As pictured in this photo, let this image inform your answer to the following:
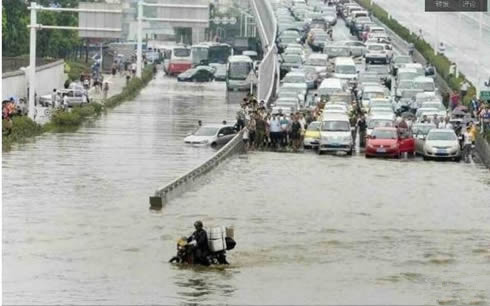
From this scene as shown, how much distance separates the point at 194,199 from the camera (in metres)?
44.1

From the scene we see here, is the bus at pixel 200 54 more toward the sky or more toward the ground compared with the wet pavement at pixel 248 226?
more toward the ground

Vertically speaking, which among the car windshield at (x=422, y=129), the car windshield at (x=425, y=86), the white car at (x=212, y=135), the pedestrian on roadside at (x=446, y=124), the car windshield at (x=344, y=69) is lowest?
the white car at (x=212, y=135)

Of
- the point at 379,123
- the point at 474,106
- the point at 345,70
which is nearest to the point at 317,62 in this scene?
the point at 345,70

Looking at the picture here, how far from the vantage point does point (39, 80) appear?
86.6 meters

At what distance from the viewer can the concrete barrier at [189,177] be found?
1649 inches

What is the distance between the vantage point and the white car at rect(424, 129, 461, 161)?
5659 cm

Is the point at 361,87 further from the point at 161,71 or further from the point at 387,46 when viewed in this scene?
the point at 161,71

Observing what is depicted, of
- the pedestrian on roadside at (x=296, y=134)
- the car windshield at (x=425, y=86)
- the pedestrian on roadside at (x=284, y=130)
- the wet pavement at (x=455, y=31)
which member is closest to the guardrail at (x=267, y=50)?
the car windshield at (x=425, y=86)

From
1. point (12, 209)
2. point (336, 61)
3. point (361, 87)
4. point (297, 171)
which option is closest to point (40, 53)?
point (336, 61)

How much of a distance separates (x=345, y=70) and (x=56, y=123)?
2022 cm

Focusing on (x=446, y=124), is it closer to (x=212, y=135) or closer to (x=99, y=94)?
(x=212, y=135)

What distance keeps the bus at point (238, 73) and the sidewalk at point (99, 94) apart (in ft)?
17.5

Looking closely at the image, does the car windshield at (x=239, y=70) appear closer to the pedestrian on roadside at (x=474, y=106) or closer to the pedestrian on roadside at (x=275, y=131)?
the pedestrian on roadside at (x=474, y=106)

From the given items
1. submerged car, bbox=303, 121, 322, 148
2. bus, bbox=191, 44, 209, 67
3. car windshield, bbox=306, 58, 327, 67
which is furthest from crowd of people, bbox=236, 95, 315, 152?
bus, bbox=191, 44, 209, 67
